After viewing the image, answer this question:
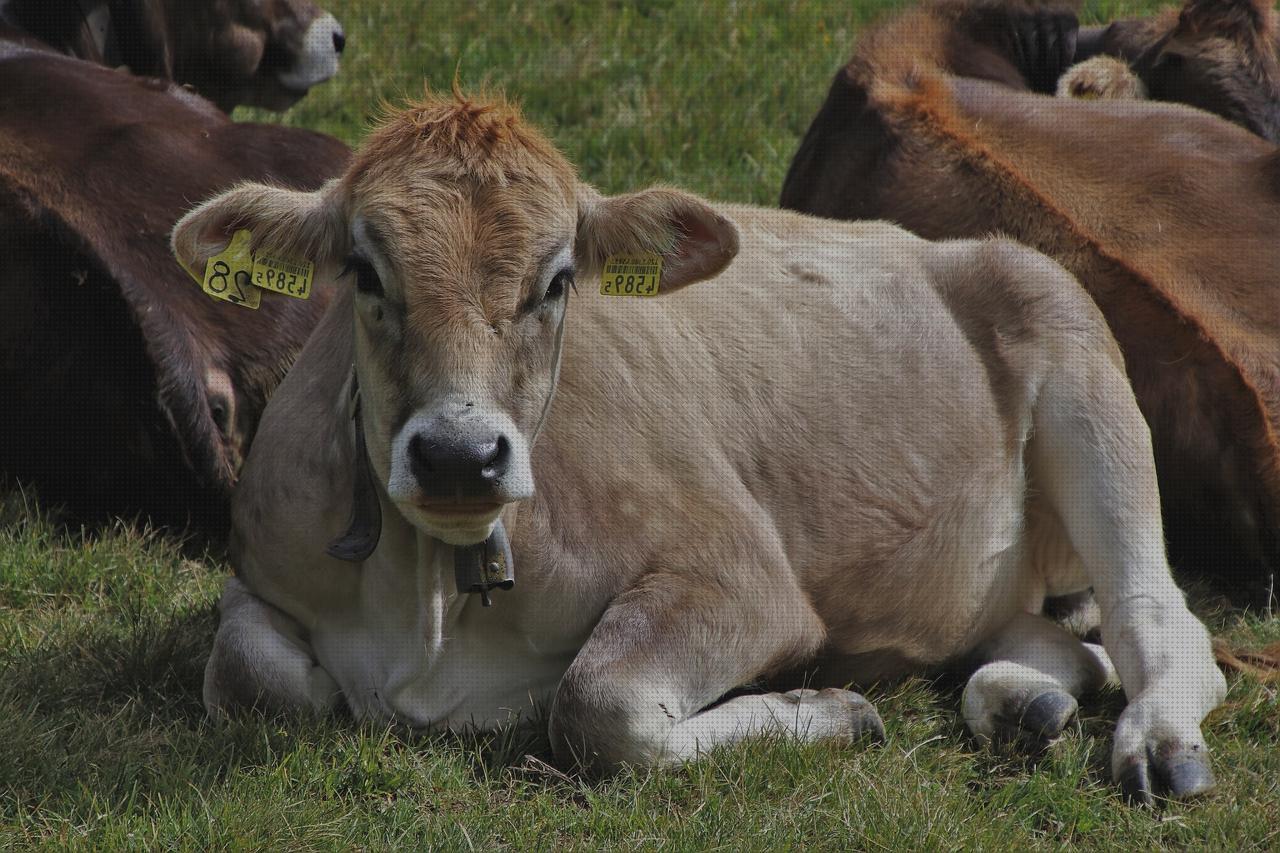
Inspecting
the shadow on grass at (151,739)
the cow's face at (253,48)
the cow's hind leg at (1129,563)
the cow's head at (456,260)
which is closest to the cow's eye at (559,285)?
the cow's head at (456,260)

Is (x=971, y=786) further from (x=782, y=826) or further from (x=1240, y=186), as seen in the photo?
(x=1240, y=186)

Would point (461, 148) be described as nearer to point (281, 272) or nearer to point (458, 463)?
point (281, 272)

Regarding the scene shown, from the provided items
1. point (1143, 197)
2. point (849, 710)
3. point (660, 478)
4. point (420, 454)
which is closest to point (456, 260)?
point (420, 454)

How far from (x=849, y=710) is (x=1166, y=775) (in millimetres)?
870

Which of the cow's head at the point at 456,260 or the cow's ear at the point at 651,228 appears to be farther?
the cow's ear at the point at 651,228

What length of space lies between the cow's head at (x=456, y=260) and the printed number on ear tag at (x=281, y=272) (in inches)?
1.5

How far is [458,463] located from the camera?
13.3ft

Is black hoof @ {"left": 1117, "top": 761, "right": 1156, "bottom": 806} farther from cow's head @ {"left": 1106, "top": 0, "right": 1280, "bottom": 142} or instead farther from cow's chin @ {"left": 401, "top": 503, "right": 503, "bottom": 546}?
cow's head @ {"left": 1106, "top": 0, "right": 1280, "bottom": 142}

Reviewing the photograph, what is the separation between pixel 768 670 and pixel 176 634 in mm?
1852

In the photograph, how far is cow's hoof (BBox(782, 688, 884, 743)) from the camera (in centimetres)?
479

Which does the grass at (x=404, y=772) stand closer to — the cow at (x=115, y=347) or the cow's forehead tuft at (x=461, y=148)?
the cow at (x=115, y=347)

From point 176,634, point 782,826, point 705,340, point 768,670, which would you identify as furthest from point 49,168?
point 782,826

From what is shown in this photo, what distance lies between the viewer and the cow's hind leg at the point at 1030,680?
482cm

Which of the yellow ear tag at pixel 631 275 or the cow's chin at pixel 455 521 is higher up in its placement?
the yellow ear tag at pixel 631 275
